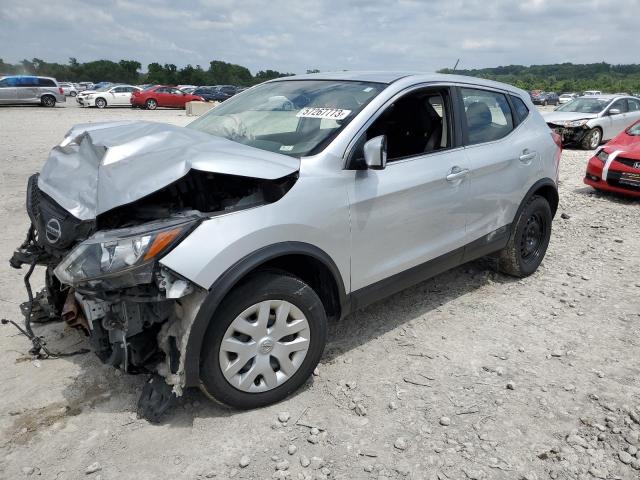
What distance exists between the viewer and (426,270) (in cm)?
362

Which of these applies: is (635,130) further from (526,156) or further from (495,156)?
(495,156)

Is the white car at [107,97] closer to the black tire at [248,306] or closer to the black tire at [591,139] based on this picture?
the black tire at [591,139]

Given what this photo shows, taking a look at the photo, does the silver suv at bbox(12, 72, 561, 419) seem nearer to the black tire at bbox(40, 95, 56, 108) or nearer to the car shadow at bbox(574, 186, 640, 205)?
the car shadow at bbox(574, 186, 640, 205)

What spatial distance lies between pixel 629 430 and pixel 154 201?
A: 2.89 m

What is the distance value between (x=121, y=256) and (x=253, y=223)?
2.11 ft

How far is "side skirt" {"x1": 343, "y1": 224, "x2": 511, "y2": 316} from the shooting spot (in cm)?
322

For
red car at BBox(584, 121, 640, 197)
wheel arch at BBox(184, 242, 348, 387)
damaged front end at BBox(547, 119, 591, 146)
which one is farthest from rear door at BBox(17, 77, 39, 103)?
wheel arch at BBox(184, 242, 348, 387)

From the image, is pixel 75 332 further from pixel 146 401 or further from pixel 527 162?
pixel 527 162

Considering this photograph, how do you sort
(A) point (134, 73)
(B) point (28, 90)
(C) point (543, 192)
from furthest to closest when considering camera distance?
(A) point (134, 73), (B) point (28, 90), (C) point (543, 192)

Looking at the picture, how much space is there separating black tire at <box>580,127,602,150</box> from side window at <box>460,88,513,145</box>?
1066 cm

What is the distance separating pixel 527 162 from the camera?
A: 4367 mm

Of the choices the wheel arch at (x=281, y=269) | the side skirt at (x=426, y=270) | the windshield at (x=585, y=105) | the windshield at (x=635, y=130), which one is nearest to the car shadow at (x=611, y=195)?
the windshield at (x=635, y=130)

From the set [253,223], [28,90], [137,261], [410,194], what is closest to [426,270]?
[410,194]

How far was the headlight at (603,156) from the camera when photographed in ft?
27.6
